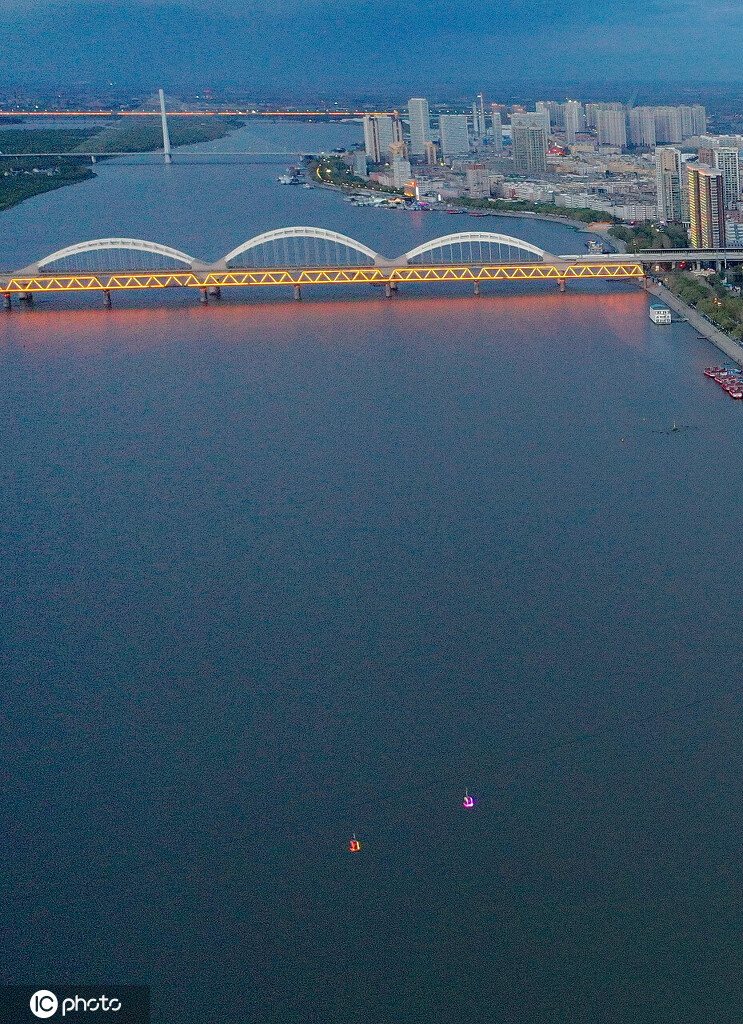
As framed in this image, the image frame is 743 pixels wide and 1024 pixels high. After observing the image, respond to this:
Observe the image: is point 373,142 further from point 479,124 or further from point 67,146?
point 479,124

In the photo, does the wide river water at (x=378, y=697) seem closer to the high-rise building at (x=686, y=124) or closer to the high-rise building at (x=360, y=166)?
the high-rise building at (x=360, y=166)

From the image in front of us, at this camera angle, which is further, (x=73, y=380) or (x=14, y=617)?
(x=73, y=380)

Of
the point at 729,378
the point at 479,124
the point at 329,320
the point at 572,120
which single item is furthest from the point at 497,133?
the point at 729,378

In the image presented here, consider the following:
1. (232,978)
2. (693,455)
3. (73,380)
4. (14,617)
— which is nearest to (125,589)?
(14,617)

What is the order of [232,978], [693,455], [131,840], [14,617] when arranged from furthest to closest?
[693,455] → [14,617] → [131,840] → [232,978]

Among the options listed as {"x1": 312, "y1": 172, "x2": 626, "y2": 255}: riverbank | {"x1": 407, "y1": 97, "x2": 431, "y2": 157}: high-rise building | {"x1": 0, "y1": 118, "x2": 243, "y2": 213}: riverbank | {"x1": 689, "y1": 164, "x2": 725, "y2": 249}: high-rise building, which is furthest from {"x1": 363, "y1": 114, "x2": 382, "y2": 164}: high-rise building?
{"x1": 689, "y1": 164, "x2": 725, "y2": 249}: high-rise building

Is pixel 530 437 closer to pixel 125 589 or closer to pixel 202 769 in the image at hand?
pixel 125 589
